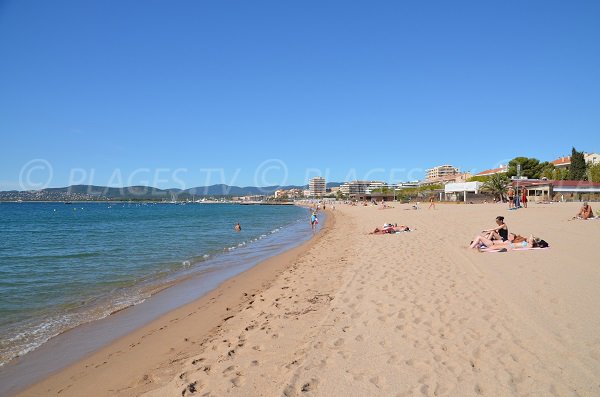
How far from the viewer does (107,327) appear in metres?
6.75

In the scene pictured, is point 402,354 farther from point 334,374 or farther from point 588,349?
point 588,349

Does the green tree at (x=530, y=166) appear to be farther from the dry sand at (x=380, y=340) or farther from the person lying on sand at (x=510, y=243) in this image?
the dry sand at (x=380, y=340)

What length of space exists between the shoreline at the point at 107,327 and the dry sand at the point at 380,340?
0.68 feet

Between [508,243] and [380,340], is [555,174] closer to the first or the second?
[508,243]

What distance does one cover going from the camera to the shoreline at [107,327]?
4893 mm

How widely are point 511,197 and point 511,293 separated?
27.9 meters

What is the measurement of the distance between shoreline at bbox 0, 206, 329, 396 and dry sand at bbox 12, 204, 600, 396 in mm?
208

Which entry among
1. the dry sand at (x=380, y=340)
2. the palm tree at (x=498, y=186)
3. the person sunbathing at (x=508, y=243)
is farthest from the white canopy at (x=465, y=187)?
the dry sand at (x=380, y=340)

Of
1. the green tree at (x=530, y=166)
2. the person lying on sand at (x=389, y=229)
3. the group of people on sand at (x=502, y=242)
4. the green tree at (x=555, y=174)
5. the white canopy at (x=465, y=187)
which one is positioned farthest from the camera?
the green tree at (x=530, y=166)

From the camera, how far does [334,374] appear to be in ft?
12.2

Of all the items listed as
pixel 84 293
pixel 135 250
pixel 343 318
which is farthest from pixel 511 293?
pixel 135 250

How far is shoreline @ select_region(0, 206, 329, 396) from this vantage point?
4.89 m

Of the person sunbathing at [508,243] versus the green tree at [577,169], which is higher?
the green tree at [577,169]

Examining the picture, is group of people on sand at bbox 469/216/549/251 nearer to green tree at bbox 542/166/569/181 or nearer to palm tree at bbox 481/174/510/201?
palm tree at bbox 481/174/510/201
